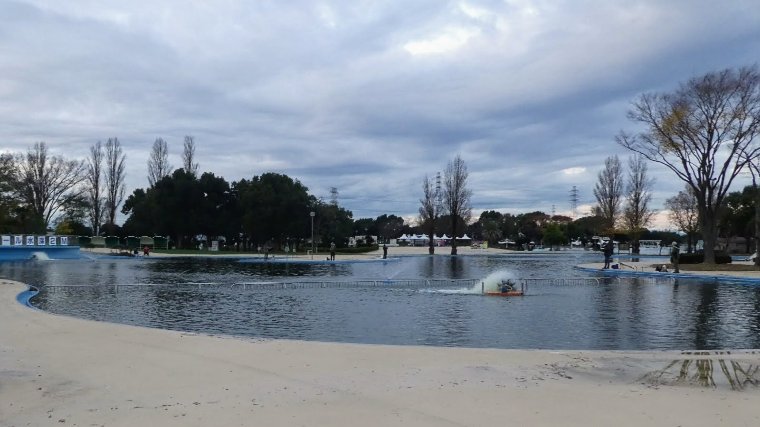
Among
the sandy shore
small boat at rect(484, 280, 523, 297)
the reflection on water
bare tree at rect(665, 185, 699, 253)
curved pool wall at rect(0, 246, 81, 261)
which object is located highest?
bare tree at rect(665, 185, 699, 253)

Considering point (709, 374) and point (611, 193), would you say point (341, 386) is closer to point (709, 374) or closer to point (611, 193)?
point (709, 374)

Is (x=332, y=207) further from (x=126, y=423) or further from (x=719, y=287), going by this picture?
(x=126, y=423)

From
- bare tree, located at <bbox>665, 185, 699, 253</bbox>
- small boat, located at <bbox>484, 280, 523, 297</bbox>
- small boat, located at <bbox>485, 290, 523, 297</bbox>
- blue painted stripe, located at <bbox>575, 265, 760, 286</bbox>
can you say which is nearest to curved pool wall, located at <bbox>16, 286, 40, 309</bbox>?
small boat, located at <bbox>485, 290, 523, 297</bbox>

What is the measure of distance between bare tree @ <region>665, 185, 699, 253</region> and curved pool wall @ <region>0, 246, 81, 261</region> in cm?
5879

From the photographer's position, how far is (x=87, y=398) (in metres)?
6.69

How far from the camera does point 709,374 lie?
8.24 metres

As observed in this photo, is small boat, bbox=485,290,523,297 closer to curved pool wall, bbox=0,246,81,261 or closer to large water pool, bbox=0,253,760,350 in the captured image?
large water pool, bbox=0,253,760,350

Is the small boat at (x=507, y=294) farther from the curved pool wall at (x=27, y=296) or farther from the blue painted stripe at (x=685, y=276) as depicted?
the curved pool wall at (x=27, y=296)

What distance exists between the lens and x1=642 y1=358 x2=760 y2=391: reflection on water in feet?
25.2

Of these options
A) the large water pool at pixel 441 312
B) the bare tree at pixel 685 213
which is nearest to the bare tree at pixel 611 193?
the bare tree at pixel 685 213

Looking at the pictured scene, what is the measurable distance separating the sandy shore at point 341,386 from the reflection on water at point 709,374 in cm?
6

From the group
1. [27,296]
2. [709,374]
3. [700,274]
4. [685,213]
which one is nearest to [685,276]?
[700,274]

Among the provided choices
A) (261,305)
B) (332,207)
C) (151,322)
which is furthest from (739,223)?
(151,322)

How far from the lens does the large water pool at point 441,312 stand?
1207 centimetres
